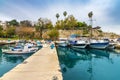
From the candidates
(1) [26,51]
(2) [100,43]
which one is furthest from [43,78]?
(2) [100,43]

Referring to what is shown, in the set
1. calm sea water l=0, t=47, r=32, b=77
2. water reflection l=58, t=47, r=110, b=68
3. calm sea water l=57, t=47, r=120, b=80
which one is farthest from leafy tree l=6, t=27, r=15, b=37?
calm sea water l=57, t=47, r=120, b=80

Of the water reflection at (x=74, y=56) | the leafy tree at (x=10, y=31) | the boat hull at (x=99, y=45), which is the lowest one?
the water reflection at (x=74, y=56)

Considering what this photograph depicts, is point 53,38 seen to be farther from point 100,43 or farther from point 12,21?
point 12,21

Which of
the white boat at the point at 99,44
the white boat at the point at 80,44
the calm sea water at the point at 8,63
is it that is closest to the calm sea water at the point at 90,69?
the calm sea water at the point at 8,63

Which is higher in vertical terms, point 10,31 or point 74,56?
point 10,31

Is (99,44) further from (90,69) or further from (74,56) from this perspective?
(90,69)

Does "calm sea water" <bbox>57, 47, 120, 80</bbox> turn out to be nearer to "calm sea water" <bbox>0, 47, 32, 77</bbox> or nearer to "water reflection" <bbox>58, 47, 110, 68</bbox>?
"water reflection" <bbox>58, 47, 110, 68</bbox>

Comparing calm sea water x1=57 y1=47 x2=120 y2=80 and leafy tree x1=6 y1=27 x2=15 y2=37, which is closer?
calm sea water x1=57 y1=47 x2=120 y2=80

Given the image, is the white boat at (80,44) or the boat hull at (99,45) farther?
the white boat at (80,44)

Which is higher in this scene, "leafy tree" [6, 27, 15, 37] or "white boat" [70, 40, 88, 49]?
"leafy tree" [6, 27, 15, 37]

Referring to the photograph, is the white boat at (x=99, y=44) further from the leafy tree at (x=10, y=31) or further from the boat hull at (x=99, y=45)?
the leafy tree at (x=10, y=31)

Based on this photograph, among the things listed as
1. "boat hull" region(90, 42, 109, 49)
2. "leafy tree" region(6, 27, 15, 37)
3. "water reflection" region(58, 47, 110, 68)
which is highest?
"leafy tree" region(6, 27, 15, 37)

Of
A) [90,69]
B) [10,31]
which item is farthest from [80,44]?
[10,31]

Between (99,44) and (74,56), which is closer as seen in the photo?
(74,56)
